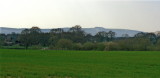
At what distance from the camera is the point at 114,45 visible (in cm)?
10881

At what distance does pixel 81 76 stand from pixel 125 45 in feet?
315

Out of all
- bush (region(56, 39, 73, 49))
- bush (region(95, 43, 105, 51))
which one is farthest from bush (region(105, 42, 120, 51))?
bush (region(56, 39, 73, 49))

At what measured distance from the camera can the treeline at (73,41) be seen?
364 feet

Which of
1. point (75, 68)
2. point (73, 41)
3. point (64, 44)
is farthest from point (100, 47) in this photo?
point (75, 68)

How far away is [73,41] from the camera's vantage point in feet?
422

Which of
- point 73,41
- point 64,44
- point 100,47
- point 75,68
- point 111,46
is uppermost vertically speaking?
point 75,68

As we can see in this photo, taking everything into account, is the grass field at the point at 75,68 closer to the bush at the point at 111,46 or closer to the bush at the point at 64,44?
the bush at the point at 111,46

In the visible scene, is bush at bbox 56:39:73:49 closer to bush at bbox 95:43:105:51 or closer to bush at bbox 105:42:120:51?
bush at bbox 95:43:105:51

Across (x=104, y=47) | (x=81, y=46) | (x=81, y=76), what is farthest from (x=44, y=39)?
(x=81, y=76)

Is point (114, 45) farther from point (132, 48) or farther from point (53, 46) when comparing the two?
point (53, 46)

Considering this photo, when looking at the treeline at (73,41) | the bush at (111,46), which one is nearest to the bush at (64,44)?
the treeline at (73,41)

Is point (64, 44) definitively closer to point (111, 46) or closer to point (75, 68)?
point (111, 46)

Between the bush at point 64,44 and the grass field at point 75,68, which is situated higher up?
the grass field at point 75,68

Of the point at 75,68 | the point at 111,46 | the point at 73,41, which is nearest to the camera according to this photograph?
the point at 75,68
